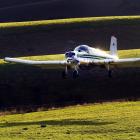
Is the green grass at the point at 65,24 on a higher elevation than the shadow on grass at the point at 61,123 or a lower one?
higher

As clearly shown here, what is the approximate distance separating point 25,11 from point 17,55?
46779mm

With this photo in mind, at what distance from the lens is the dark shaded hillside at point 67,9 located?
440ft

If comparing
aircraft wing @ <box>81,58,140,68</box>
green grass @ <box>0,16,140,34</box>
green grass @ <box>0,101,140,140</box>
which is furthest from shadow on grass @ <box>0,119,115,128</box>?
green grass @ <box>0,16,140,34</box>

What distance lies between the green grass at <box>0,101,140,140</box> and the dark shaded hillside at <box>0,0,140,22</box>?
7245cm

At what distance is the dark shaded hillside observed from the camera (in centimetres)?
13425

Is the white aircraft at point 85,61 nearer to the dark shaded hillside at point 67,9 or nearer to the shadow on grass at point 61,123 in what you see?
the shadow on grass at point 61,123

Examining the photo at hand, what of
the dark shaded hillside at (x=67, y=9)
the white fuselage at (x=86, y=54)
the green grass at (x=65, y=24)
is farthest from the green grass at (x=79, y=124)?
the dark shaded hillside at (x=67, y=9)

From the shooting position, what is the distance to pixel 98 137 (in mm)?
41812

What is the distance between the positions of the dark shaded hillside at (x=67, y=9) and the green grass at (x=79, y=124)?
72.4m

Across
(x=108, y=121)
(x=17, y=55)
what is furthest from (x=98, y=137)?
(x=17, y=55)

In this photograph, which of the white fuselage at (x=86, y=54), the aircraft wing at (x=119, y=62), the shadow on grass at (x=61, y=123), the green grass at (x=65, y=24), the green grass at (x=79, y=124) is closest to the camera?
the green grass at (x=79, y=124)

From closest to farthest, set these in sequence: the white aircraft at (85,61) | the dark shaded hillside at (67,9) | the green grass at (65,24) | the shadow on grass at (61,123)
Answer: the shadow on grass at (61,123)
the white aircraft at (85,61)
the green grass at (65,24)
the dark shaded hillside at (67,9)

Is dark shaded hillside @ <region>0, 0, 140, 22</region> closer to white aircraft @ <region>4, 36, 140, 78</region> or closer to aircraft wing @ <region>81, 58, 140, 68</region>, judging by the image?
aircraft wing @ <region>81, 58, 140, 68</region>

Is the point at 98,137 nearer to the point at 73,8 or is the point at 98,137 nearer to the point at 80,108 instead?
the point at 80,108
